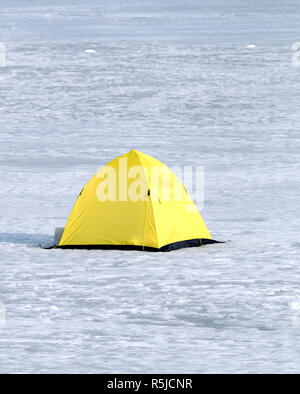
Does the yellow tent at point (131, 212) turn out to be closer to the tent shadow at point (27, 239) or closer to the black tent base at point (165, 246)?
the black tent base at point (165, 246)

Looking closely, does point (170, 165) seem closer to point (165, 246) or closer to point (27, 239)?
point (27, 239)

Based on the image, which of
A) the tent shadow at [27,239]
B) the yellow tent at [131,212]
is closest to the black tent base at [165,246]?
the yellow tent at [131,212]

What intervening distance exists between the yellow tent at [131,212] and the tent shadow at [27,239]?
0.42m

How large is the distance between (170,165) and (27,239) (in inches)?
249

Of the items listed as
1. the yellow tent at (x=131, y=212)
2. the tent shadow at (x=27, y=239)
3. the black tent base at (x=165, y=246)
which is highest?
the yellow tent at (x=131, y=212)

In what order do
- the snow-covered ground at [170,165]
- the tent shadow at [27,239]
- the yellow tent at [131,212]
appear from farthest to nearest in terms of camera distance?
the tent shadow at [27,239], the yellow tent at [131,212], the snow-covered ground at [170,165]

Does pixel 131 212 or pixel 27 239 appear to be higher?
pixel 131 212

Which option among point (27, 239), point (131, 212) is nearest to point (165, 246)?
point (131, 212)

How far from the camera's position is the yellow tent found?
10.6m

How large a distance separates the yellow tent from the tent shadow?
0.42m

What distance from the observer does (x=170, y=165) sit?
17375 mm

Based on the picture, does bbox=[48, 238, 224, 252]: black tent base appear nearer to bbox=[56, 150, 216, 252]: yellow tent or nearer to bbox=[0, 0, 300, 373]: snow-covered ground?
bbox=[56, 150, 216, 252]: yellow tent

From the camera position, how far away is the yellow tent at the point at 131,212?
34.6 feet

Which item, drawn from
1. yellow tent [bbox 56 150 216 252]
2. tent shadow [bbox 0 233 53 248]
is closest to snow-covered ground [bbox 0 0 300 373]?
tent shadow [bbox 0 233 53 248]
